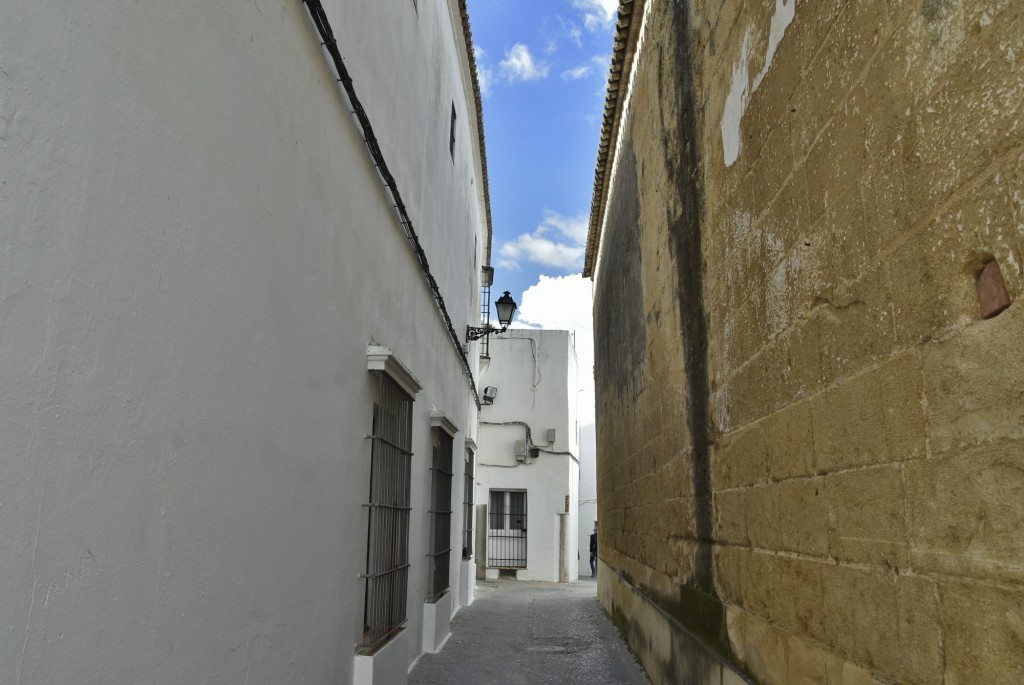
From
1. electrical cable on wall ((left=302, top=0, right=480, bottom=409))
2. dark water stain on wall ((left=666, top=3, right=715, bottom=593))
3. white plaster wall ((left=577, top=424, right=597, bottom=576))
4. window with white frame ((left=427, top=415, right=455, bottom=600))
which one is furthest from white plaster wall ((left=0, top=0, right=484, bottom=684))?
white plaster wall ((left=577, top=424, right=597, bottom=576))

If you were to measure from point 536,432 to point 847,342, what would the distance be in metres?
15.3

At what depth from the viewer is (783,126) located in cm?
297

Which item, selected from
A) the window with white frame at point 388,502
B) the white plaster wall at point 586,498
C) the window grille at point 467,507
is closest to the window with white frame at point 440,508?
the window with white frame at point 388,502

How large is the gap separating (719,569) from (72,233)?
3.21 metres

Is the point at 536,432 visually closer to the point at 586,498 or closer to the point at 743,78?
the point at 586,498

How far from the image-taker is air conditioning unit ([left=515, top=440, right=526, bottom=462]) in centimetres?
1720

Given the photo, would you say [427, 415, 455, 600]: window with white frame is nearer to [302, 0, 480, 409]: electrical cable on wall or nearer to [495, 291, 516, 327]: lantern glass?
[302, 0, 480, 409]: electrical cable on wall

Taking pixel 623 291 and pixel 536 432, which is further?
pixel 536 432

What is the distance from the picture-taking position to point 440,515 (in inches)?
309

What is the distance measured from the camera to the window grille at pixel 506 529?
55.4 feet

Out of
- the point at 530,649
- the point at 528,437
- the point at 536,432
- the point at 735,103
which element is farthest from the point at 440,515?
the point at 536,432

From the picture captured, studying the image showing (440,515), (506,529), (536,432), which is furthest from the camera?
(536,432)

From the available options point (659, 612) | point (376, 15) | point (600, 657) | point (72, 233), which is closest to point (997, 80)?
point (72, 233)

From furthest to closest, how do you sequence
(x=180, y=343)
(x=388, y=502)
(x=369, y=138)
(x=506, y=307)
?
1. (x=506, y=307)
2. (x=388, y=502)
3. (x=369, y=138)
4. (x=180, y=343)
